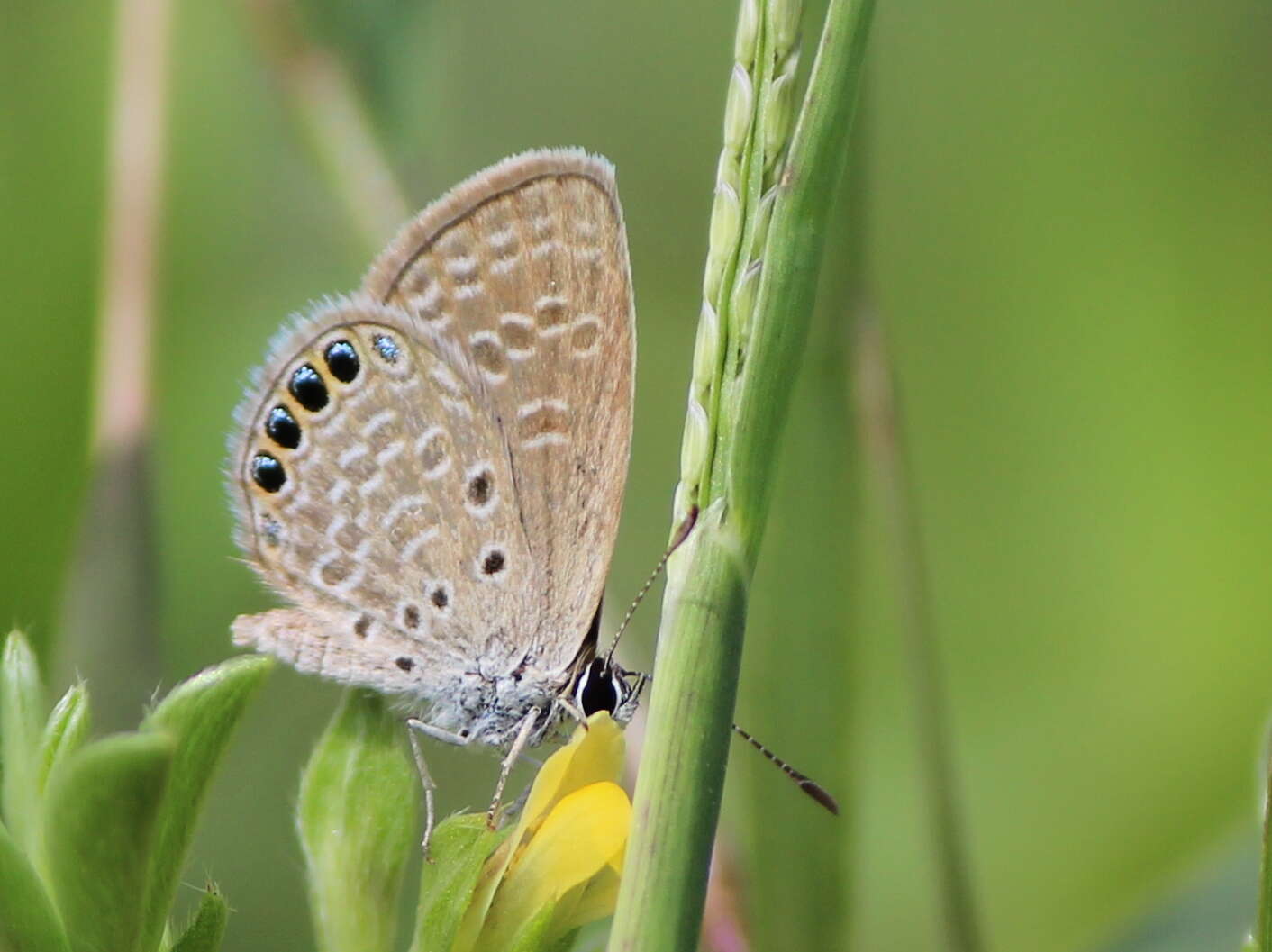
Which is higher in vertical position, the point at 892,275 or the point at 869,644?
the point at 892,275

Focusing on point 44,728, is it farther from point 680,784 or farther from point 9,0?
point 9,0

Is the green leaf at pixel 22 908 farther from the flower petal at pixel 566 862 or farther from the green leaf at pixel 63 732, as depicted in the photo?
the flower petal at pixel 566 862

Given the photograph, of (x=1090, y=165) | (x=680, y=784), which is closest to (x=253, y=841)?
(x=680, y=784)

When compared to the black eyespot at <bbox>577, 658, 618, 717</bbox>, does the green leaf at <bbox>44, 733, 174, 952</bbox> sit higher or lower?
lower

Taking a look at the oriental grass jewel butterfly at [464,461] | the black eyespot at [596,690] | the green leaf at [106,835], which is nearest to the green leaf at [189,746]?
the green leaf at [106,835]

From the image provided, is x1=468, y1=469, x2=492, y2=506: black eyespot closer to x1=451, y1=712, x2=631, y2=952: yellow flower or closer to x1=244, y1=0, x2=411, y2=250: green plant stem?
x1=244, y1=0, x2=411, y2=250: green plant stem

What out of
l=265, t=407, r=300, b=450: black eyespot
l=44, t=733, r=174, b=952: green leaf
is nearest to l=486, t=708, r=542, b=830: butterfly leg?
l=265, t=407, r=300, b=450: black eyespot

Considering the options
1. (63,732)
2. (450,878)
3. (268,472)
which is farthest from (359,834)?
(268,472)
